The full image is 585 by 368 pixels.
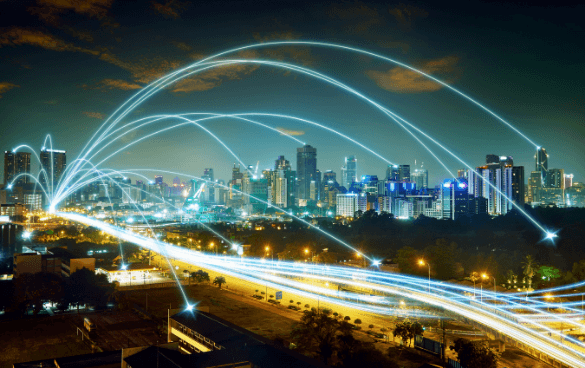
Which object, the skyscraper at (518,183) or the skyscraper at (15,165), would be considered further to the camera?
the skyscraper at (15,165)

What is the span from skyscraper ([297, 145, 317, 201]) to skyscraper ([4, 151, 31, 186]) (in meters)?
83.3

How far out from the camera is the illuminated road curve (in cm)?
1544

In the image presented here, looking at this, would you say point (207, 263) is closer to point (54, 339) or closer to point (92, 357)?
point (54, 339)

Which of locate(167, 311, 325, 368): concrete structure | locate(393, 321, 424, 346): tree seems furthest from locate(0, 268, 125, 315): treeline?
locate(393, 321, 424, 346): tree

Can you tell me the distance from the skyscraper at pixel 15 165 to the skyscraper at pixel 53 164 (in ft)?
13.3

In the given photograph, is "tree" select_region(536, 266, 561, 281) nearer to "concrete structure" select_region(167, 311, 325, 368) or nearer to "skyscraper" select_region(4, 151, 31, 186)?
"concrete structure" select_region(167, 311, 325, 368)

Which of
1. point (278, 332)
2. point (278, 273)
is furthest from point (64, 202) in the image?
point (278, 332)

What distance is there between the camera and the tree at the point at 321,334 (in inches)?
564

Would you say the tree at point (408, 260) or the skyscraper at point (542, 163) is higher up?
the skyscraper at point (542, 163)

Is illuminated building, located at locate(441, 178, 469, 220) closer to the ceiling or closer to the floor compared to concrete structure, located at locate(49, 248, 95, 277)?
closer to the ceiling

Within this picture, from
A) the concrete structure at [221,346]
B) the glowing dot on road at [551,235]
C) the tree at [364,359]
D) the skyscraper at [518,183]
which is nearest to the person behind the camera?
the concrete structure at [221,346]

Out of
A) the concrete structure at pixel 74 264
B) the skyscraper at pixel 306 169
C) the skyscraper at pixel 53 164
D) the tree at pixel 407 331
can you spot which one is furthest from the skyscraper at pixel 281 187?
the tree at pixel 407 331

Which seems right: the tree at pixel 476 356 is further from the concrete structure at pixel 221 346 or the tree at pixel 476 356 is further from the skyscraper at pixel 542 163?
the skyscraper at pixel 542 163

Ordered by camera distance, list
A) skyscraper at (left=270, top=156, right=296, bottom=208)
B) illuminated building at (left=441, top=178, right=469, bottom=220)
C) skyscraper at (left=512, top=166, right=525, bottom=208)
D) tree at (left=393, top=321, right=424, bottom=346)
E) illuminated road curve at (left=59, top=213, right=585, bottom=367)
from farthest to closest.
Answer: skyscraper at (left=270, top=156, right=296, bottom=208) → illuminated building at (left=441, top=178, right=469, bottom=220) → skyscraper at (left=512, top=166, right=525, bottom=208) → tree at (left=393, top=321, right=424, bottom=346) → illuminated road curve at (left=59, top=213, right=585, bottom=367)
